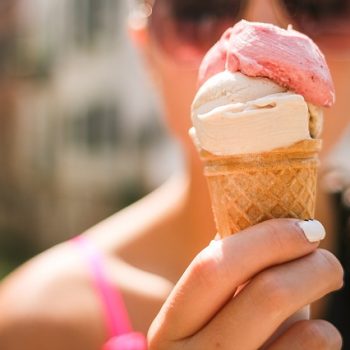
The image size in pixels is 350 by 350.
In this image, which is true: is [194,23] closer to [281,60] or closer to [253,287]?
[281,60]

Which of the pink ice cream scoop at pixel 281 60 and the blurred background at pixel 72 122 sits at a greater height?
the pink ice cream scoop at pixel 281 60

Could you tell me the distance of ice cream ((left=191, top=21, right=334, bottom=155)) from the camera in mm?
1277

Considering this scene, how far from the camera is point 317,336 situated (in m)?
1.29

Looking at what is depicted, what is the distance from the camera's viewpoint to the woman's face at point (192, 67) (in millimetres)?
2105

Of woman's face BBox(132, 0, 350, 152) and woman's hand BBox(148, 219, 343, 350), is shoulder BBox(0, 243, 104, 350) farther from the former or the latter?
woman's hand BBox(148, 219, 343, 350)

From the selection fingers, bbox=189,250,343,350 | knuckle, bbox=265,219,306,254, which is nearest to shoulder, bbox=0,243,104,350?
fingers, bbox=189,250,343,350

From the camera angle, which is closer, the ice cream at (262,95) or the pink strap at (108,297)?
the ice cream at (262,95)

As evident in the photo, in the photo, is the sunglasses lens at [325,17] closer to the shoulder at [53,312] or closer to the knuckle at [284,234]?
the knuckle at [284,234]

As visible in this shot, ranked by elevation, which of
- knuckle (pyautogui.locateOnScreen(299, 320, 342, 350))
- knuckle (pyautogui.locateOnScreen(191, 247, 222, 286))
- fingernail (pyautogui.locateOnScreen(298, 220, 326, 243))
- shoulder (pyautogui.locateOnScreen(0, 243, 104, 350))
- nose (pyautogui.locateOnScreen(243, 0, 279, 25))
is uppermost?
nose (pyautogui.locateOnScreen(243, 0, 279, 25))

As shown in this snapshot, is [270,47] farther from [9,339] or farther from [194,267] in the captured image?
[9,339]

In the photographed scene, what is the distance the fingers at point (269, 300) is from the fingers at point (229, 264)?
2cm

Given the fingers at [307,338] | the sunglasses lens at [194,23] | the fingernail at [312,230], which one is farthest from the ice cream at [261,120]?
the sunglasses lens at [194,23]

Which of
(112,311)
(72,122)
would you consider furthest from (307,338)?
(72,122)

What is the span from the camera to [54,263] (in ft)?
7.84
